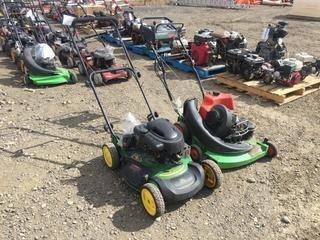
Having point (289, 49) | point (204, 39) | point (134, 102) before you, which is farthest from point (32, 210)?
point (289, 49)

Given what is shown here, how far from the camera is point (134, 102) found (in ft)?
22.4

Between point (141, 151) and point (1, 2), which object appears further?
point (1, 2)

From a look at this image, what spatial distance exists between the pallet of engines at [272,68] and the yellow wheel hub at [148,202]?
13.5 ft

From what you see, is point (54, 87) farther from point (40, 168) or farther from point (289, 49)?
point (289, 49)

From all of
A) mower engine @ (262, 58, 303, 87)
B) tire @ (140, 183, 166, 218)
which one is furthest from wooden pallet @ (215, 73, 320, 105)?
tire @ (140, 183, 166, 218)

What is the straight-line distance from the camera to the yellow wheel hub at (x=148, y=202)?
3.68 meters

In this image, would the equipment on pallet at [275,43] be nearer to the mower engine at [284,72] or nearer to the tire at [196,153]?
the mower engine at [284,72]

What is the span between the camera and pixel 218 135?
178 inches

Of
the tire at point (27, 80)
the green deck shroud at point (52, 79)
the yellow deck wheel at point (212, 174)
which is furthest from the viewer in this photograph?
the tire at point (27, 80)

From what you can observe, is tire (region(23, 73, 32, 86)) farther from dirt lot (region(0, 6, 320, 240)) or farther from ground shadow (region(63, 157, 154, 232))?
ground shadow (region(63, 157, 154, 232))

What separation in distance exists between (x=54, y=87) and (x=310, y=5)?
40.4ft

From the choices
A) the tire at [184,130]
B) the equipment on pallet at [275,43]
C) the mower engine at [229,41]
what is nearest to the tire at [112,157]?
the tire at [184,130]

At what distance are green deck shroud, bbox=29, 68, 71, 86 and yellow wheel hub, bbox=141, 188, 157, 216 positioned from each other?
14.6ft

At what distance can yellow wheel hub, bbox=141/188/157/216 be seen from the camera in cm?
368
